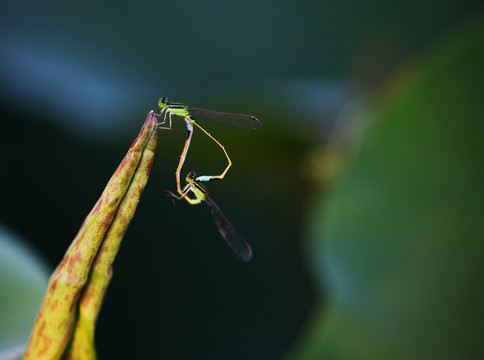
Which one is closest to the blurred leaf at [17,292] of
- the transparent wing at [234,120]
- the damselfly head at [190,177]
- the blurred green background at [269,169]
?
the blurred green background at [269,169]

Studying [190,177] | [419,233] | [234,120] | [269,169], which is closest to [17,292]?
[190,177]

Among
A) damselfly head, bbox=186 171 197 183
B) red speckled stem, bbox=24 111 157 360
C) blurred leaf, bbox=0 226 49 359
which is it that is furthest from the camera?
damselfly head, bbox=186 171 197 183

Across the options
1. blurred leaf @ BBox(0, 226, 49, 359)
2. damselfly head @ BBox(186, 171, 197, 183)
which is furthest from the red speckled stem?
damselfly head @ BBox(186, 171, 197, 183)

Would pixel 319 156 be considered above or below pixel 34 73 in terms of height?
below

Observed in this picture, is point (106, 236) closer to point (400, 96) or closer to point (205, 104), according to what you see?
point (400, 96)

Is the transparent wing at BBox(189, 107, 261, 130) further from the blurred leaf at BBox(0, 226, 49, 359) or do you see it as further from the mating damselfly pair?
the blurred leaf at BBox(0, 226, 49, 359)

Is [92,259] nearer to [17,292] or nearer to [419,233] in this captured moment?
[17,292]

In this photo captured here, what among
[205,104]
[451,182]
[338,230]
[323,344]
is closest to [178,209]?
[205,104]
